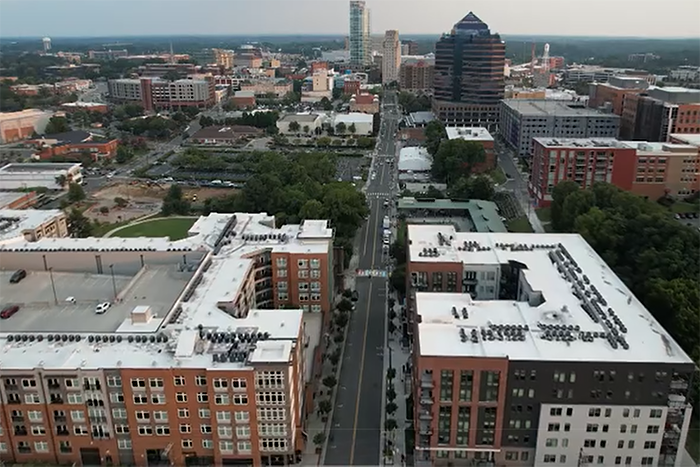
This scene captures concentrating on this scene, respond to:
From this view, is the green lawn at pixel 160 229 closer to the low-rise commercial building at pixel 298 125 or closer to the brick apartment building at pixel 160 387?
the brick apartment building at pixel 160 387

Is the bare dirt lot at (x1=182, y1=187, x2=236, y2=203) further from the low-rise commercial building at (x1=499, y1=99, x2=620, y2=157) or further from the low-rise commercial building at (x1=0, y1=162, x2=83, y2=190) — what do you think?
the low-rise commercial building at (x1=499, y1=99, x2=620, y2=157)

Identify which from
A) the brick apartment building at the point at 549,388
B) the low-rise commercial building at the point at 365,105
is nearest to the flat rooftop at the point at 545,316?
the brick apartment building at the point at 549,388

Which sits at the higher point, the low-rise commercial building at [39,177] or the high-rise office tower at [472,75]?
the high-rise office tower at [472,75]

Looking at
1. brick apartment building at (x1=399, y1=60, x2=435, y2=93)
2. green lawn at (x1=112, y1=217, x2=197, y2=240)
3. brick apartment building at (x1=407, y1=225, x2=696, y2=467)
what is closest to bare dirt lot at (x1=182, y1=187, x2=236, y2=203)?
green lawn at (x1=112, y1=217, x2=197, y2=240)

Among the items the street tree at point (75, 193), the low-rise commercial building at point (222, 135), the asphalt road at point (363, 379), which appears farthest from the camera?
the low-rise commercial building at point (222, 135)

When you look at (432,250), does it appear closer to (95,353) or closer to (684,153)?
(95,353)

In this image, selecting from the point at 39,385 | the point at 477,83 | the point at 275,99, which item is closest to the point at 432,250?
the point at 39,385
